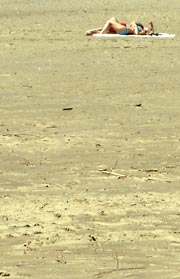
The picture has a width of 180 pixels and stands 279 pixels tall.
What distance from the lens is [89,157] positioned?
29.8ft

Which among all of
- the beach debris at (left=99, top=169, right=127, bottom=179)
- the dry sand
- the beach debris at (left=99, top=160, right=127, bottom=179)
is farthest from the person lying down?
the beach debris at (left=99, top=169, right=127, bottom=179)

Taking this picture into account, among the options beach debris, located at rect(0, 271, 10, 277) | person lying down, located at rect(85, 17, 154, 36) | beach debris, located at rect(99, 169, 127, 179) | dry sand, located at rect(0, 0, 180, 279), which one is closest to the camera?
beach debris, located at rect(0, 271, 10, 277)

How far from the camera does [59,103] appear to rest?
38.2 feet

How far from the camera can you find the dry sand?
630 cm

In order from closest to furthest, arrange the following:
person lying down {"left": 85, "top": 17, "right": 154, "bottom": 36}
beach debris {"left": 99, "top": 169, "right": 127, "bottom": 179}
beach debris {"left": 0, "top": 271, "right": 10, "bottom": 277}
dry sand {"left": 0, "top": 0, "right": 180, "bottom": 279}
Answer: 1. beach debris {"left": 0, "top": 271, "right": 10, "bottom": 277}
2. dry sand {"left": 0, "top": 0, "right": 180, "bottom": 279}
3. beach debris {"left": 99, "top": 169, "right": 127, "bottom": 179}
4. person lying down {"left": 85, "top": 17, "right": 154, "bottom": 36}

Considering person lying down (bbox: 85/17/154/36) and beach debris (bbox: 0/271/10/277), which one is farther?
person lying down (bbox: 85/17/154/36)

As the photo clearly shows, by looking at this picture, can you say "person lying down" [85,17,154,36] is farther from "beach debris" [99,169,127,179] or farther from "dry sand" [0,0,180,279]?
"beach debris" [99,169,127,179]

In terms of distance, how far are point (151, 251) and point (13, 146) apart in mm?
3345

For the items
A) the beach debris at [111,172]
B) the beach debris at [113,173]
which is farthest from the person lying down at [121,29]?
the beach debris at [113,173]

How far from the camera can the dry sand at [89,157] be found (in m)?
6.30

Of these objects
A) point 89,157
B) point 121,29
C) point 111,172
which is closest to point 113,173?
point 111,172

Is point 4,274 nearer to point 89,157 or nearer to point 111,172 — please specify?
point 111,172

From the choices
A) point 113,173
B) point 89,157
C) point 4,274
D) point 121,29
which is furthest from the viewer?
point 121,29

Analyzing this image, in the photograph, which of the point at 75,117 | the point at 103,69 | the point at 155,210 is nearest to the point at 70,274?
the point at 155,210
